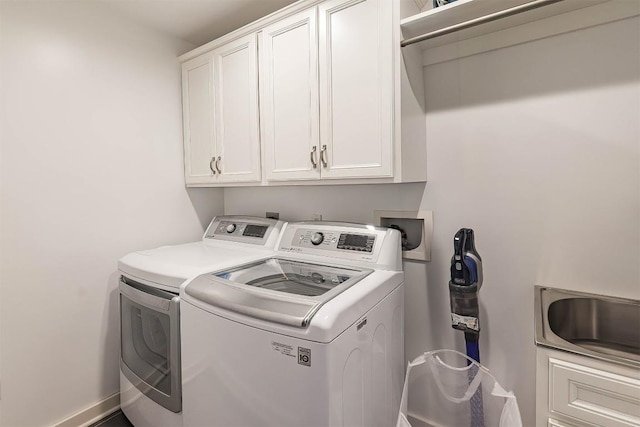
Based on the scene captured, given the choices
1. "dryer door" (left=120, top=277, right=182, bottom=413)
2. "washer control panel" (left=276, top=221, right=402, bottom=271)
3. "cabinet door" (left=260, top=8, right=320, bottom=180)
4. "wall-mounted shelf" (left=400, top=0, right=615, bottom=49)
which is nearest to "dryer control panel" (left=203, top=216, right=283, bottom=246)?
"washer control panel" (left=276, top=221, right=402, bottom=271)

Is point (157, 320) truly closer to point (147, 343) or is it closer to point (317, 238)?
point (147, 343)

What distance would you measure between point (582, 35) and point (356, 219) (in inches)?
50.5

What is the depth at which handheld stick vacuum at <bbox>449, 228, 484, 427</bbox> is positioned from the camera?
1.35 metres

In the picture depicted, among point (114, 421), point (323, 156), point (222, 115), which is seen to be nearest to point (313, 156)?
point (323, 156)

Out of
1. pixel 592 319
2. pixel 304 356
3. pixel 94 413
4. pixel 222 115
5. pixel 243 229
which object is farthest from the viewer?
pixel 243 229

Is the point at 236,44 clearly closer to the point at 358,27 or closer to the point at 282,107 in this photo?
the point at 282,107

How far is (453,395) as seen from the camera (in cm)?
152

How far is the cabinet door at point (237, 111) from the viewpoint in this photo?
185 centimetres

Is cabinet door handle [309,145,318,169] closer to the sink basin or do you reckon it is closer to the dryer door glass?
the dryer door glass

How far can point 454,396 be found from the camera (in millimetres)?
1519

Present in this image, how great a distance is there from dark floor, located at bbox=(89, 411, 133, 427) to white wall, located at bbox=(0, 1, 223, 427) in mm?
125

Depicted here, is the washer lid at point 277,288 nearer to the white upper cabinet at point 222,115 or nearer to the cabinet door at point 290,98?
the cabinet door at point 290,98

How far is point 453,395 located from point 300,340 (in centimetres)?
99

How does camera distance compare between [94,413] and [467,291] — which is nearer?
[467,291]
